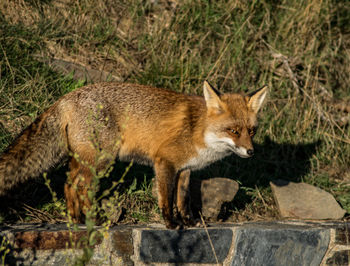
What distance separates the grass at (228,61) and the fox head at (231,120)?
127 centimetres

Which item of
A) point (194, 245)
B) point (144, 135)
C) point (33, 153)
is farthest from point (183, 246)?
point (33, 153)

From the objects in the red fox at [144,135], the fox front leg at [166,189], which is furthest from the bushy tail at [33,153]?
the fox front leg at [166,189]

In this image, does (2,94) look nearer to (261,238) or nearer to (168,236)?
(168,236)

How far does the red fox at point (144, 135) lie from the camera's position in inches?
145

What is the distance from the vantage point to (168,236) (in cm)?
361

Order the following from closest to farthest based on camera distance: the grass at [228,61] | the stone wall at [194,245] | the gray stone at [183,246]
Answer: the stone wall at [194,245], the gray stone at [183,246], the grass at [228,61]

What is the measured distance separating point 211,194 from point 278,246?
0.91m

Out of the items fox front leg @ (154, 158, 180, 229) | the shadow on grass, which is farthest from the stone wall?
the shadow on grass

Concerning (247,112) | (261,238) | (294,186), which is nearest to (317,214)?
(294,186)

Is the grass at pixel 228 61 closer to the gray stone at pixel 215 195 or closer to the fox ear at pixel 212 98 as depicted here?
the gray stone at pixel 215 195

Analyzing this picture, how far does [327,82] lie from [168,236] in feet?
15.1

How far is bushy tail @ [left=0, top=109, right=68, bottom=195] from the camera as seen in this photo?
343 centimetres

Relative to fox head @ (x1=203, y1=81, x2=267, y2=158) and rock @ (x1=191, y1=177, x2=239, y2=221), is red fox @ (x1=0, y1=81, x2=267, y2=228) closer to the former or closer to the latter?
fox head @ (x1=203, y1=81, x2=267, y2=158)

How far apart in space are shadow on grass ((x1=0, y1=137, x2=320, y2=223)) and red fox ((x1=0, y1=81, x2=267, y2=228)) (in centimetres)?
49
